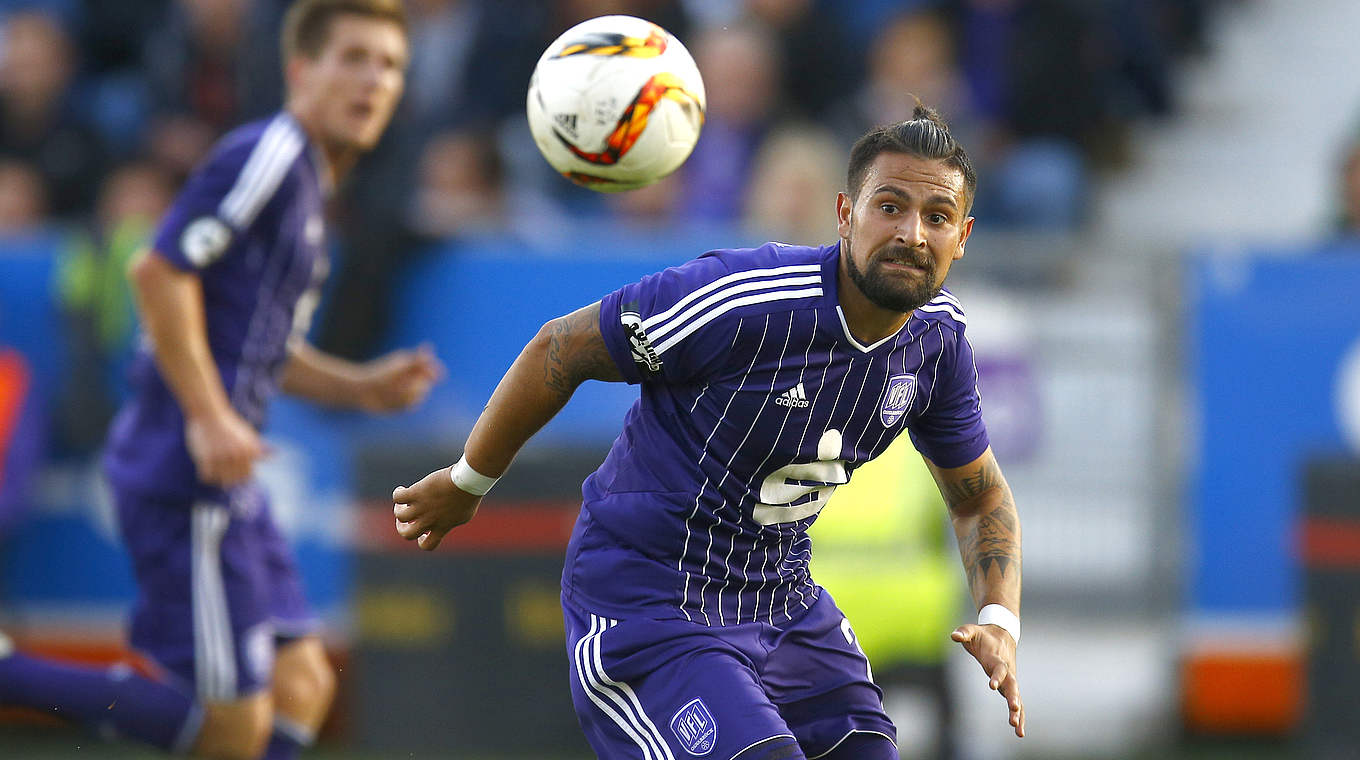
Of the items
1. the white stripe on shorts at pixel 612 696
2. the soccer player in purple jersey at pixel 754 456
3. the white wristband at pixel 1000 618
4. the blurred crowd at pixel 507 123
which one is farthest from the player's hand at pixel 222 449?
the blurred crowd at pixel 507 123

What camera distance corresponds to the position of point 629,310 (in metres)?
4.04

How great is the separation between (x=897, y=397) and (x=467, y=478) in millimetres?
1050

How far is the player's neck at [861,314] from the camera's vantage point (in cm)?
410

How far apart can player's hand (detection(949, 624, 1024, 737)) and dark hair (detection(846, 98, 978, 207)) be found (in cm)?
100

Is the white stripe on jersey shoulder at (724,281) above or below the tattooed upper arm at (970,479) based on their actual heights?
above

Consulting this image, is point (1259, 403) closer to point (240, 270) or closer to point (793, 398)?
point (793, 398)

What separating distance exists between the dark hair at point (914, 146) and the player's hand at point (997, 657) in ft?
3.28

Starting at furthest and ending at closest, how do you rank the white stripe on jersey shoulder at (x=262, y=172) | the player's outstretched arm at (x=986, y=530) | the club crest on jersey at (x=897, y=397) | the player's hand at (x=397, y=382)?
1. the player's hand at (x=397, y=382)
2. the white stripe on jersey shoulder at (x=262, y=172)
3. the player's outstretched arm at (x=986, y=530)
4. the club crest on jersey at (x=897, y=397)

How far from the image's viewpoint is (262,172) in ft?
18.3

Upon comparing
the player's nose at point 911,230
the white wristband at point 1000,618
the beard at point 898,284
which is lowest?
the white wristband at point 1000,618

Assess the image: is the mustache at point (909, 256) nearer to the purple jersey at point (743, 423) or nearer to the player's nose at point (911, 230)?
the player's nose at point (911, 230)

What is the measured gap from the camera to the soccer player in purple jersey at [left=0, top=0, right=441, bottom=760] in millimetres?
5582

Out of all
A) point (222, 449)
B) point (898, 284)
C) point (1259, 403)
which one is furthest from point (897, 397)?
point (1259, 403)

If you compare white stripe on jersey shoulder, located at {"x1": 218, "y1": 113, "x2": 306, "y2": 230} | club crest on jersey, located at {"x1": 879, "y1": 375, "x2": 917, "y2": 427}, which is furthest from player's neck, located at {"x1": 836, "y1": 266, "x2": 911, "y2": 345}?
white stripe on jersey shoulder, located at {"x1": 218, "y1": 113, "x2": 306, "y2": 230}
